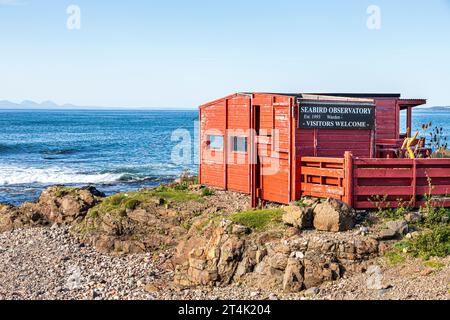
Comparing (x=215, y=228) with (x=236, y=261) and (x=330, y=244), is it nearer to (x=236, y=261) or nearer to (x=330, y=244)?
(x=236, y=261)

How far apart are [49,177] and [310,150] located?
29604 mm

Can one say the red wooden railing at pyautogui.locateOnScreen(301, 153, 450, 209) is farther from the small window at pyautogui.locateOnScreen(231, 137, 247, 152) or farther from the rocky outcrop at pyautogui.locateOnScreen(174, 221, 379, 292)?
the small window at pyautogui.locateOnScreen(231, 137, 247, 152)

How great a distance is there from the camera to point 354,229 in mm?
18062

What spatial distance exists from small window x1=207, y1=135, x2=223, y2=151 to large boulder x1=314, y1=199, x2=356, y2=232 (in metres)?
8.51

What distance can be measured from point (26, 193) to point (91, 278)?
21.2m

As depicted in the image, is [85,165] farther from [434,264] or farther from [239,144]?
[434,264]

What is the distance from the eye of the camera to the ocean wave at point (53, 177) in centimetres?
4444

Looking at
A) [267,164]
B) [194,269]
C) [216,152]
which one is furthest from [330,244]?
[216,152]

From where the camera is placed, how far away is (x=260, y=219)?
18953 mm

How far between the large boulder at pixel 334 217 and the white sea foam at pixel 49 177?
93.6ft

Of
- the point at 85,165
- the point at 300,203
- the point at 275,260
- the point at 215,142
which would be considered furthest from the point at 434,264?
the point at 85,165

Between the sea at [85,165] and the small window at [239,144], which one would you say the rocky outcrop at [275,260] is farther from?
the sea at [85,165]

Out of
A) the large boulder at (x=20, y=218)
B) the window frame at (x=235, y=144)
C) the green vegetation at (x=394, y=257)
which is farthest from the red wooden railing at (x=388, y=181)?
the large boulder at (x=20, y=218)

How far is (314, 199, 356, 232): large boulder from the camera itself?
17812 mm
